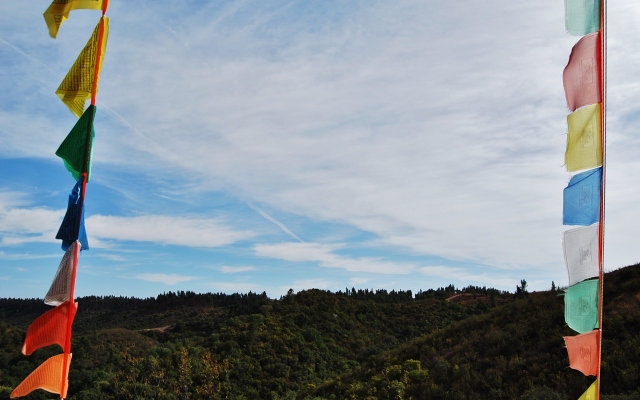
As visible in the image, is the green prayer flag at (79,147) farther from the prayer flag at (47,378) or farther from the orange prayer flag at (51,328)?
the prayer flag at (47,378)

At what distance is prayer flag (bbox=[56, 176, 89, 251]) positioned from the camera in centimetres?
444

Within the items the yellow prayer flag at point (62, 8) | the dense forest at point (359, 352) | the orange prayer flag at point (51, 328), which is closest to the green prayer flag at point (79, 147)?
the yellow prayer flag at point (62, 8)

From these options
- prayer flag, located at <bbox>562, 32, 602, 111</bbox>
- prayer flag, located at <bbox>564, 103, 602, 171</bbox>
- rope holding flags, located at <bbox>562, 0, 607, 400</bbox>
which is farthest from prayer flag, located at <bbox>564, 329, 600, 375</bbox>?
prayer flag, located at <bbox>562, 32, 602, 111</bbox>

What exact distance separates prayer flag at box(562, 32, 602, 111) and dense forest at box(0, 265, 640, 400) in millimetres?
3096

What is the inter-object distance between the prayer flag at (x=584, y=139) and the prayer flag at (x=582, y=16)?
659 millimetres

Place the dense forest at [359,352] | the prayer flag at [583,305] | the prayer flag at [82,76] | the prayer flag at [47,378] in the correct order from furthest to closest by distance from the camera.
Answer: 1. the dense forest at [359,352]
2. the prayer flag at [82,76]
3. the prayer flag at [583,305]
4. the prayer flag at [47,378]

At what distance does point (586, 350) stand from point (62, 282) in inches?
179

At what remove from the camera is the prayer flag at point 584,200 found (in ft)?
14.1

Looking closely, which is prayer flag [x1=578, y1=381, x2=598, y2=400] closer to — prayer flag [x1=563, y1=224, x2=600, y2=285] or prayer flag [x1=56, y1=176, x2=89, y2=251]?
prayer flag [x1=563, y1=224, x2=600, y2=285]

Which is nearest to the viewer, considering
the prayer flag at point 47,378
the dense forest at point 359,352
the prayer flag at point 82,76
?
the prayer flag at point 47,378

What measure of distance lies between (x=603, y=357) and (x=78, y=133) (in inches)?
655

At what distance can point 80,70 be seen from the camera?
15.0 ft

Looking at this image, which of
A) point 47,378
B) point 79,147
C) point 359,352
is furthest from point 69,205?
point 359,352

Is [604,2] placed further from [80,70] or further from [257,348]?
[257,348]
